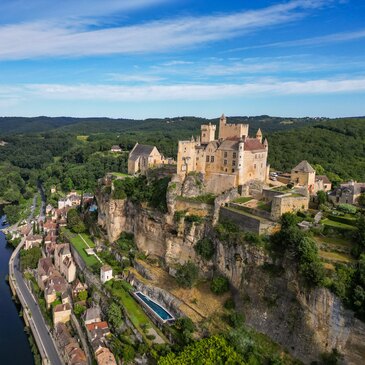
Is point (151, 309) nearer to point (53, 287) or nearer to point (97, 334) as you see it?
point (97, 334)

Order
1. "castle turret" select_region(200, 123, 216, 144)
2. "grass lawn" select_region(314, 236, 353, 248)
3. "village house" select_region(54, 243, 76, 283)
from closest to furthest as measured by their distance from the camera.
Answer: "grass lawn" select_region(314, 236, 353, 248)
"castle turret" select_region(200, 123, 216, 144)
"village house" select_region(54, 243, 76, 283)

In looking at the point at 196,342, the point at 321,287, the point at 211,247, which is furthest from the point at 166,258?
the point at 321,287

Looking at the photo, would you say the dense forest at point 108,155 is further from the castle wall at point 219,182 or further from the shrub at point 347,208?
the castle wall at point 219,182

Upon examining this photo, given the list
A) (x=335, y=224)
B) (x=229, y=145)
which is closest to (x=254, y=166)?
(x=229, y=145)

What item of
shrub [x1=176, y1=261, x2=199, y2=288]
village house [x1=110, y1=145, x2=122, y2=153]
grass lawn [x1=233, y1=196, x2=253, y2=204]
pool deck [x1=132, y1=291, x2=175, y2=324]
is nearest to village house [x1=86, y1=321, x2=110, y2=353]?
pool deck [x1=132, y1=291, x2=175, y2=324]

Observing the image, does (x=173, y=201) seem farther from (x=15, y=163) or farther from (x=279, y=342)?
(x=15, y=163)

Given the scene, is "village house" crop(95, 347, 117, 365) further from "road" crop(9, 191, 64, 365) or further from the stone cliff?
the stone cliff
